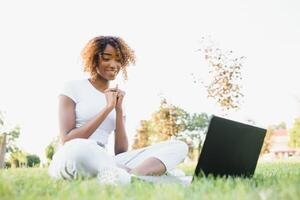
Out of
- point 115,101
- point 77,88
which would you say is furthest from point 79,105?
point 115,101

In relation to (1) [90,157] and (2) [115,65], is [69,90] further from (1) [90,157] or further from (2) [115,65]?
(1) [90,157]

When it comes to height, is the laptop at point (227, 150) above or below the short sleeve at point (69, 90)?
below

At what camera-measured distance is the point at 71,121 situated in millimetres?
4133

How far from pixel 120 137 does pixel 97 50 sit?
92cm

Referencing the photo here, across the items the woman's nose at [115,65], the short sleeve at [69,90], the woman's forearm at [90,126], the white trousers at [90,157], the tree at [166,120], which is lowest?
the tree at [166,120]

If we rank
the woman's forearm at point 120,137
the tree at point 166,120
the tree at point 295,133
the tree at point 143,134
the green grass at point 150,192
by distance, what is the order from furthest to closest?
the tree at point 295,133 < the tree at point 143,134 < the tree at point 166,120 < the woman's forearm at point 120,137 < the green grass at point 150,192

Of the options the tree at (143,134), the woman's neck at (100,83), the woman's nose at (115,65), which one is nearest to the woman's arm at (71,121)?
the woman's neck at (100,83)

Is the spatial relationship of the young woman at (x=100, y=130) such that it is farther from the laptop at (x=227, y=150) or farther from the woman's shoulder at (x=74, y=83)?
the laptop at (x=227, y=150)

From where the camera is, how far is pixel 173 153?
397 centimetres

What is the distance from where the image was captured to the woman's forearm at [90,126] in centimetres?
392

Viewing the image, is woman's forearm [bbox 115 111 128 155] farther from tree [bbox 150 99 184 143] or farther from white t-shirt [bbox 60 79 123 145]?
tree [bbox 150 99 184 143]

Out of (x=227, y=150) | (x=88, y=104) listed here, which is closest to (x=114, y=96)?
(x=88, y=104)

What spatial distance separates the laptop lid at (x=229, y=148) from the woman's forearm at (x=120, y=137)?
122cm

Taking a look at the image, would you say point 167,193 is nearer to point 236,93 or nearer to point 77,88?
point 77,88
